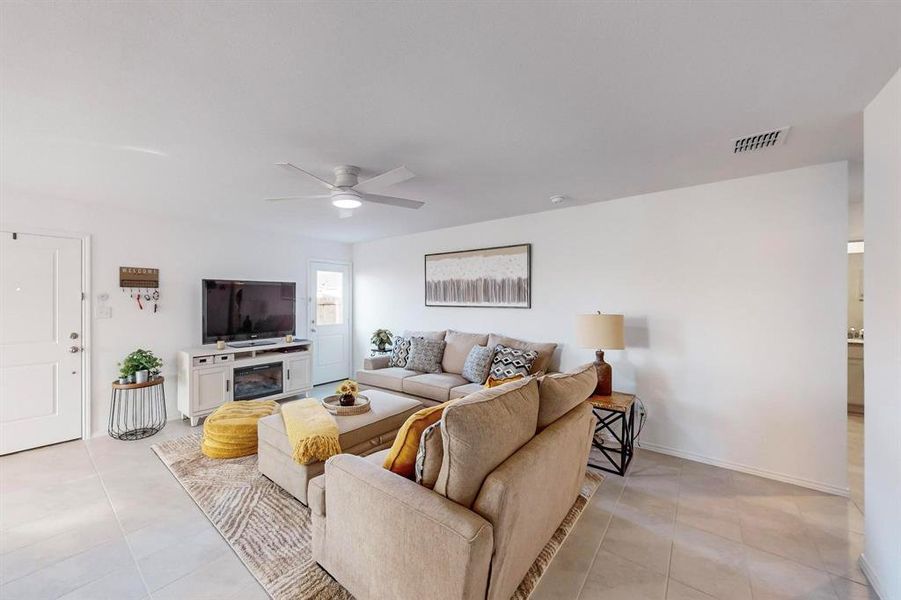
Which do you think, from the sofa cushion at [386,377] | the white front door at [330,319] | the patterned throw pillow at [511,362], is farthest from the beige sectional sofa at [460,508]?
the white front door at [330,319]

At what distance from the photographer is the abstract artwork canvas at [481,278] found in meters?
4.13

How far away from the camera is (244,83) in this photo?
63.7 inches

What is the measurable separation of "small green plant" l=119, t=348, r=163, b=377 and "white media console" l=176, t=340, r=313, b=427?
0.27 metres

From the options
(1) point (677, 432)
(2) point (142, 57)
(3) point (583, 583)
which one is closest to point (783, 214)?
(1) point (677, 432)

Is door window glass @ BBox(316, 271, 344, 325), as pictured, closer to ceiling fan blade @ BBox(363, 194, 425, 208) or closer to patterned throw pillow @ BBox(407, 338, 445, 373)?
patterned throw pillow @ BBox(407, 338, 445, 373)

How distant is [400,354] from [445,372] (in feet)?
2.22

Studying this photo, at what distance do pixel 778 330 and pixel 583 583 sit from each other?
7.88 feet

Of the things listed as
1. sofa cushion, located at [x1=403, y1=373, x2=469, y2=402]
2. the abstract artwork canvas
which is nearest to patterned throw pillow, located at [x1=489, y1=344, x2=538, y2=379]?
sofa cushion, located at [x1=403, y1=373, x2=469, y2=402]

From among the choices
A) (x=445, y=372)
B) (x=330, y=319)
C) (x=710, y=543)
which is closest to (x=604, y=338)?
(x=710, y=543)

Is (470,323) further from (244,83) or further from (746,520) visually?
(244,83)

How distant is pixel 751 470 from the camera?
2855 millimetres

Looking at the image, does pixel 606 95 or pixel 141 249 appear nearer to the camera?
pixel 606 95

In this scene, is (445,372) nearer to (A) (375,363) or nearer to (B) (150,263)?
(A) (375,363)

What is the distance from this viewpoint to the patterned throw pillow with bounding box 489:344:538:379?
3.59 m
